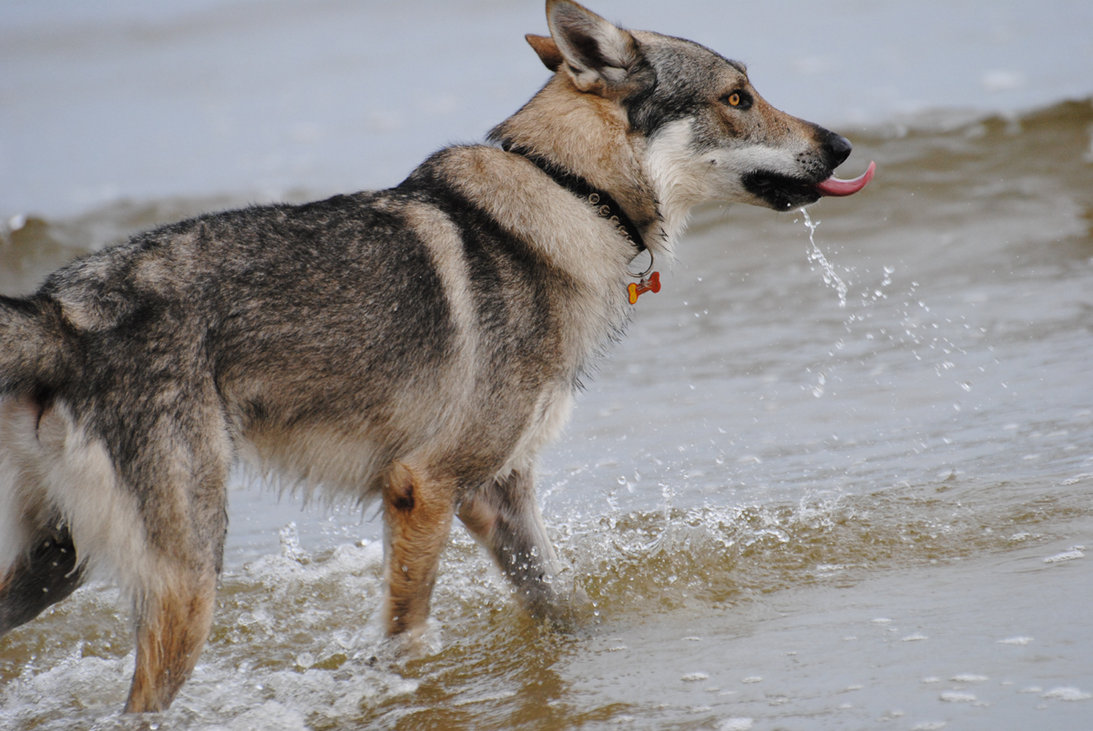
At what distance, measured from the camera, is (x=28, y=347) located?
2.75 meters

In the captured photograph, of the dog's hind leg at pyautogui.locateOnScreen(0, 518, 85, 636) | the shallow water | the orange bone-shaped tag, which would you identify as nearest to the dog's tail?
the dog's hind leg at pyautogui.locateOnScreen(0, 518, 85, 636)

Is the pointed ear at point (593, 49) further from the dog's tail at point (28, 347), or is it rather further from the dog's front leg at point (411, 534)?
the dog's tail at point (28, 347)

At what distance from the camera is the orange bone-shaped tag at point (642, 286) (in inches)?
146

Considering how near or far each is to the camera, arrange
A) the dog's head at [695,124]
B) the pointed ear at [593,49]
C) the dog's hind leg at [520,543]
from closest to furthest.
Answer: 1. the pointed ear at [593,49]
2. the dog's head at [695,124]
3. the dog's hind leg at [520,543]

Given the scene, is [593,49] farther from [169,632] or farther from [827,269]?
[827,269]

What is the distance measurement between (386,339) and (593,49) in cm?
134

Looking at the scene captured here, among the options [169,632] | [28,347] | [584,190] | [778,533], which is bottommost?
[778,533]

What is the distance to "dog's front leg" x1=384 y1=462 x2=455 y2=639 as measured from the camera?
3.30 metres

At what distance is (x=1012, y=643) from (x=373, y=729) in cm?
200

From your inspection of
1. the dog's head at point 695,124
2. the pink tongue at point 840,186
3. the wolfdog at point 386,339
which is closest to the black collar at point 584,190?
the wolfdog at point 386,339

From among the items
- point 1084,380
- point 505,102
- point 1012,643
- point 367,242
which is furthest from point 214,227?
point 505,102

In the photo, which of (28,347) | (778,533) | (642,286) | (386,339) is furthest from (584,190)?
(28,347)

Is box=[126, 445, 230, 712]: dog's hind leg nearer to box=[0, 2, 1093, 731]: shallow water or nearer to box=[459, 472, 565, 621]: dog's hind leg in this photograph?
box=[0, 2, 1093, 731]: shallow water

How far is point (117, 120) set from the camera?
674 inches
